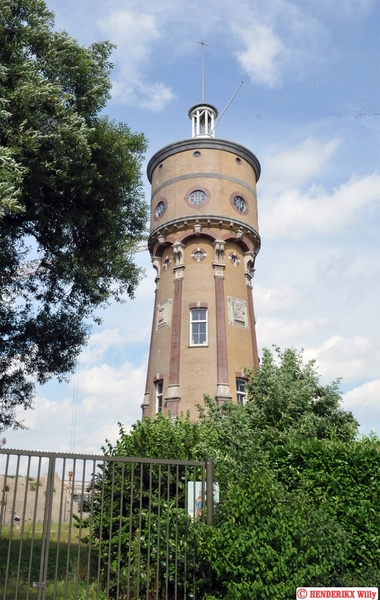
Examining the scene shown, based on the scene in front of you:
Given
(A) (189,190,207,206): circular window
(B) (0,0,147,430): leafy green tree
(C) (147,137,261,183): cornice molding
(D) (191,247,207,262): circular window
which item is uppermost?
(C) (147,137,261,183): cornice molding

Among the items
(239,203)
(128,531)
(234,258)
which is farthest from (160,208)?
(128,531)

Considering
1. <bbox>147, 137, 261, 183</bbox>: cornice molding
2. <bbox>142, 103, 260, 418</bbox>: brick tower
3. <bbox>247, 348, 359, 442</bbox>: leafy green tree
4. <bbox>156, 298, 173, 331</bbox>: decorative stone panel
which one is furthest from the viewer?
<bbox>147, 137, 261, 183</bbox>: cornice molding

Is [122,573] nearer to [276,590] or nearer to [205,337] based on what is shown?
[276,590]

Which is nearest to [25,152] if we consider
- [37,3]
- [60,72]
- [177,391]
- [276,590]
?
[60,72]

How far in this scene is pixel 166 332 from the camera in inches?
944

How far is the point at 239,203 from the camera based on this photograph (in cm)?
2553

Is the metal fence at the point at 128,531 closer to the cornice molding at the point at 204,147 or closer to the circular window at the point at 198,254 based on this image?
the circular window at the point at 198,254

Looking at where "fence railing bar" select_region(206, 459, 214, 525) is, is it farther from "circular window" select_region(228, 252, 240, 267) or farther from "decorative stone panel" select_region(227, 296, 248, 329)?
"circular window" select_region(228, 252, 240, 267)

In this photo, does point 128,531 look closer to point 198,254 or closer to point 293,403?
point 293,403

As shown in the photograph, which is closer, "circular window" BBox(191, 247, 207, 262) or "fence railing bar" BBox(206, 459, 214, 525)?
"fence railing bar" BBox(206, 459, 214, 525)

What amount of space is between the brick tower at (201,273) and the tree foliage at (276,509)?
23.2ft

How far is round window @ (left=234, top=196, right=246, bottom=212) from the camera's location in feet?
83.1

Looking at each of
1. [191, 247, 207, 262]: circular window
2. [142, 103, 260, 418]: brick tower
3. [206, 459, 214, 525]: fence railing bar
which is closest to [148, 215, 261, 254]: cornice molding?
[142, 103, 260, 418]: brick tower

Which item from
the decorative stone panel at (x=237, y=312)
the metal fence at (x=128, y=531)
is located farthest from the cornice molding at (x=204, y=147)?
the metal fence at (x=128, y=531)
